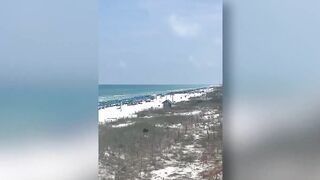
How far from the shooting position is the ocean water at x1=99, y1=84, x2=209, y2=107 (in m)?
2.45

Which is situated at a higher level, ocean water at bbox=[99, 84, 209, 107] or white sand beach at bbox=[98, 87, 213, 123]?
ocean water at bbox=[99, 84, 209, 107]

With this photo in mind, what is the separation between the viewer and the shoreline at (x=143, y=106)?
96.7 inches

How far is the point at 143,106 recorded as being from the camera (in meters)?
2.54

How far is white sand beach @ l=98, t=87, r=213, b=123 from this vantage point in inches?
96.7

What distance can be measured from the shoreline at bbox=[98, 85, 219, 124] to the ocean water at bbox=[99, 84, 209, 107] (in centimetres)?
2

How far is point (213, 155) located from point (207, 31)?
2.39 ft

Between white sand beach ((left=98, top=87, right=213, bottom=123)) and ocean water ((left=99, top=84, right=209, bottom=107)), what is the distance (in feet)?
0.10

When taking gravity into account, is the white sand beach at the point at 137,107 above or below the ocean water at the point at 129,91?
below

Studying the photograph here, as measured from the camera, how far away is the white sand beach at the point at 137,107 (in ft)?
8.06

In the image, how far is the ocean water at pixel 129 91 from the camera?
245 cm

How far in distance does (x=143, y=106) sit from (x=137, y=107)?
0.12 ft

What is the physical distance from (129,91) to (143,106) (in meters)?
0.12

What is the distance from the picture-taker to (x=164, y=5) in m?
2.54
